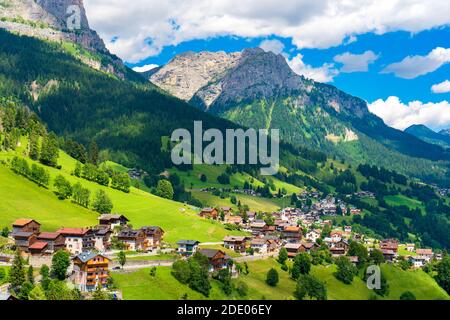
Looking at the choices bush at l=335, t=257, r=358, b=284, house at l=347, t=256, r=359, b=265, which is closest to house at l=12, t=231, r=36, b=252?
bush at l=335, t=257, r=358, b=284

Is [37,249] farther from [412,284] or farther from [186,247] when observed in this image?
[412,284]

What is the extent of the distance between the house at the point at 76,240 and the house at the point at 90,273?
85.6 ft

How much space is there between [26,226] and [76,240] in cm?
1376

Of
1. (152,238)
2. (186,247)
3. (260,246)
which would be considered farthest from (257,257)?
(152,238)

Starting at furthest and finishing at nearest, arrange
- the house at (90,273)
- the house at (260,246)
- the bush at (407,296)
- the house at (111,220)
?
the house at (260,246)
the house at (111,220)
the bush at (407,296)
the house at (90,273)

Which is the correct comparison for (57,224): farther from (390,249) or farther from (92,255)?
(390,249)

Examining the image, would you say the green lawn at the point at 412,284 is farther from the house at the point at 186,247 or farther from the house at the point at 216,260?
the house at the point at 186,247

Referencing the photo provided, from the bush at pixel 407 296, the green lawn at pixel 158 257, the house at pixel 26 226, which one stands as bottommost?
the bush at pixel 407 296

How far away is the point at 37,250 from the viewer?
420ft

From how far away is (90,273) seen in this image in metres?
108

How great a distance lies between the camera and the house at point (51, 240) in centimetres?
13188

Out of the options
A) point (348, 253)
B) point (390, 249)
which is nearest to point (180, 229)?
point (348, 253)

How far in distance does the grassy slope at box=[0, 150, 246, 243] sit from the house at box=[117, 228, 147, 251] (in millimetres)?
12814

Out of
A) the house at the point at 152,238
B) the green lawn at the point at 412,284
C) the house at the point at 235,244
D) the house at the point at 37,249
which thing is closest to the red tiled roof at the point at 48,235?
the house at the point at 37,249
